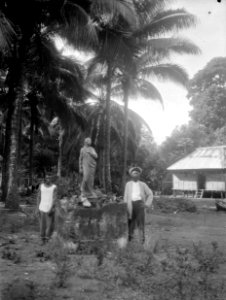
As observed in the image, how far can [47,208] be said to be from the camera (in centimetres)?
876

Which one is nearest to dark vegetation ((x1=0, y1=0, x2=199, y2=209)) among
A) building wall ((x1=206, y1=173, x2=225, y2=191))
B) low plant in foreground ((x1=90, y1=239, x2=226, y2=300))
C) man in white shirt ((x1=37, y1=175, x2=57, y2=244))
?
man in white shirt ((x1=37, y1=175, x2=57, y2=244))

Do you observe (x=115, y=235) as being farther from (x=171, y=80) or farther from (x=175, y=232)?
(x=171, y=80)

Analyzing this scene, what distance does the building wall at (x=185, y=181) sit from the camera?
3319 centimetres

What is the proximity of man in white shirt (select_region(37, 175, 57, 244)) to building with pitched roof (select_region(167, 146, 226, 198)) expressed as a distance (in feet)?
72.9

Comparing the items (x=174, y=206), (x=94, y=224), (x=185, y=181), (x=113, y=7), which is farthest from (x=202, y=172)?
(x=94, y=224)

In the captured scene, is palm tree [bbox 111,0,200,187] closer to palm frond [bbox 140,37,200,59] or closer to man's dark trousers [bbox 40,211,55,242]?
palm frond [bbox 140,37,200,59]

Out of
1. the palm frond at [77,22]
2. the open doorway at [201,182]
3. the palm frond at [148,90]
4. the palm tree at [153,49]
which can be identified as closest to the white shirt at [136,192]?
the palm frond at [77,22]

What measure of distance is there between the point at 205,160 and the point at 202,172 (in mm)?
958

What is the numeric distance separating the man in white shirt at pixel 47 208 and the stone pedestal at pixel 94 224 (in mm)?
272

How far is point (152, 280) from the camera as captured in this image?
567 cm

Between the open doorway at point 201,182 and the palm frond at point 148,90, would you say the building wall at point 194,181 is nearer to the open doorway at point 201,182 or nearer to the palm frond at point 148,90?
the open doorway at point 201,182

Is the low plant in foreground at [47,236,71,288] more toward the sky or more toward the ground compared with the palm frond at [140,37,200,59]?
more toward the ground

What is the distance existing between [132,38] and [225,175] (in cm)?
1495

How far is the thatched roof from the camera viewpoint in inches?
1220
